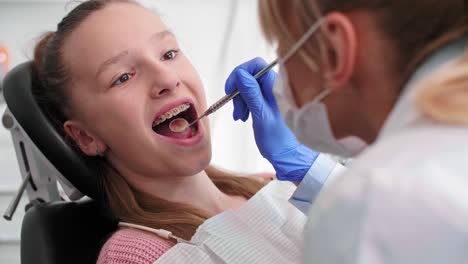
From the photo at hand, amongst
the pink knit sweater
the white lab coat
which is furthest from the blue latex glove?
the white lab coat

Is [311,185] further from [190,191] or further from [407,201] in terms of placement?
[407,201]

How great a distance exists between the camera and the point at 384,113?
2.66 feet

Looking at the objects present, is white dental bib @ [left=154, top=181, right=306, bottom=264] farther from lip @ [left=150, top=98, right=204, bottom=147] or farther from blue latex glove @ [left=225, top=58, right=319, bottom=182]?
lip @ [left=150, top=98, right=204, bottom=147]

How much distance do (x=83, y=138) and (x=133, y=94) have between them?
0.21 m

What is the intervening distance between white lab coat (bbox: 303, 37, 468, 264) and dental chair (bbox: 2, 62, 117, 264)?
91 cm

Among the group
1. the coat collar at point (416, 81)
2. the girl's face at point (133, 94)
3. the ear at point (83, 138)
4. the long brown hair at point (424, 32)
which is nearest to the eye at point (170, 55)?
the girl's face at point (133, 94)

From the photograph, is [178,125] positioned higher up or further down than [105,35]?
further down

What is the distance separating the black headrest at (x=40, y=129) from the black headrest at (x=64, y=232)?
10 cm

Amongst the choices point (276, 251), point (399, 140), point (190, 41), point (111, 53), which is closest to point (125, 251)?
point (276, 251)

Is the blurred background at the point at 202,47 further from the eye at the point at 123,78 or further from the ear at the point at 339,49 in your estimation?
the ear at the point at 339,49

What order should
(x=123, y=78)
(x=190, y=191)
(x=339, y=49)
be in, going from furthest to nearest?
(x=190, y=191) → (x=123, y=78) → (x=339, y=49)

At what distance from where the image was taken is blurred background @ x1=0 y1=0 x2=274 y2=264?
243 cm

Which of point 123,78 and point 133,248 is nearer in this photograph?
point 133,248

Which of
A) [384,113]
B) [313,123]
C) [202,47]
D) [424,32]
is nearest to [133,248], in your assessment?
[313,123]
